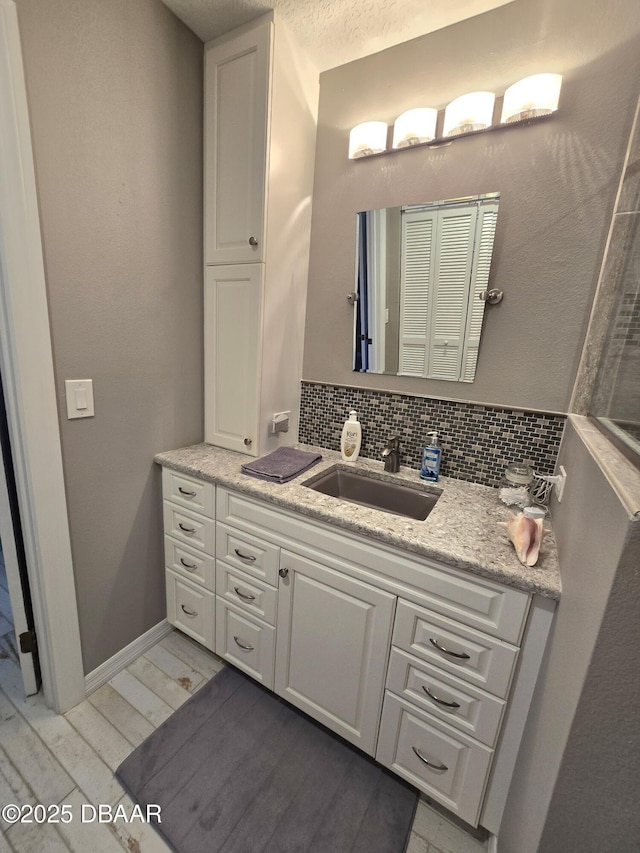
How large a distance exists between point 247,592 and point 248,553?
0.17 meters

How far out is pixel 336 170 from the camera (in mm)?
1533

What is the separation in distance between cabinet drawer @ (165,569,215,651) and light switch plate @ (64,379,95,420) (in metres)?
0.82

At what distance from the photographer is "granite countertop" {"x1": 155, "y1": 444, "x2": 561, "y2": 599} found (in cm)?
88

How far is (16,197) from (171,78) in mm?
800

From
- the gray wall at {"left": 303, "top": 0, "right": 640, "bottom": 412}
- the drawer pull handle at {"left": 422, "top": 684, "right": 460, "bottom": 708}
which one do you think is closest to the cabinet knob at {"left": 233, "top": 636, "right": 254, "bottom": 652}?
the drawer pull handle at {"left": 422, "top": 684, "right": 460, "bottom": 708}

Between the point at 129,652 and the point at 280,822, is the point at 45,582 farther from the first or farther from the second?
the point at 280,822

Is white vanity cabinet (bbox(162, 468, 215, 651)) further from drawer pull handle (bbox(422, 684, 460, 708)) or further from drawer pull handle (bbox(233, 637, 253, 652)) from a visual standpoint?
drawer pull handle (bbox(422, 684, 460, 708))

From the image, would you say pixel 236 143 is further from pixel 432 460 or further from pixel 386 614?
pixel 386 614

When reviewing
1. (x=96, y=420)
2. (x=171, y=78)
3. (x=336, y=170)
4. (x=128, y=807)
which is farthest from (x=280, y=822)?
(x=171, y=78)

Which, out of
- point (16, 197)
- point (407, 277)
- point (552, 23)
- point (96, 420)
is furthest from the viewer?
point (407, 277)

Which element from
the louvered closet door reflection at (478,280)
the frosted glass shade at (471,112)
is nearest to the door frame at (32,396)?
the frosted glass shade at (471,112)

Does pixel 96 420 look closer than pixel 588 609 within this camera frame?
No

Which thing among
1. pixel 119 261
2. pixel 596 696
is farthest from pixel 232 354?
pixel 596 696

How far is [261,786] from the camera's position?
114cm
